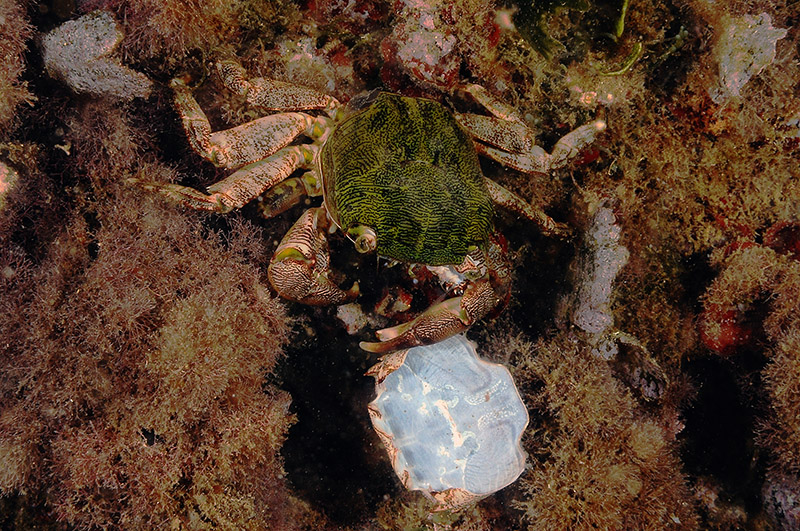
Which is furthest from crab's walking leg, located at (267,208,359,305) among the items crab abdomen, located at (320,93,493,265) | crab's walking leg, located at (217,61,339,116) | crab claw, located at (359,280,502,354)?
crab's walking leg, located at (217,61,339,116)

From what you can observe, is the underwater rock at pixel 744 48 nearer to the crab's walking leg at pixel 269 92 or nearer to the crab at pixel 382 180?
the crab at pixel 382 180

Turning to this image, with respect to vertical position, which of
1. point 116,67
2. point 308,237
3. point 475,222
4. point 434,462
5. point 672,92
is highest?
point 672,92

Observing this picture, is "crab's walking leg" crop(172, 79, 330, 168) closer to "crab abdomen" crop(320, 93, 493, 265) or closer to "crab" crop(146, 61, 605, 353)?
"crab" crop(146, 61, 605, 353)

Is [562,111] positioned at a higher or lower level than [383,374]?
higher

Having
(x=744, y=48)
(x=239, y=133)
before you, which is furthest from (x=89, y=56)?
(x=744, y=48)

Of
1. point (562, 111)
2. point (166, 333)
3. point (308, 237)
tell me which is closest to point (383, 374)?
point (308, 237)

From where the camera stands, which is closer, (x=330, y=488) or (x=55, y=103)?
(x=55, y=103)

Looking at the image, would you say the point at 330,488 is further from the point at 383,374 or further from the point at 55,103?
the point at 55,103
